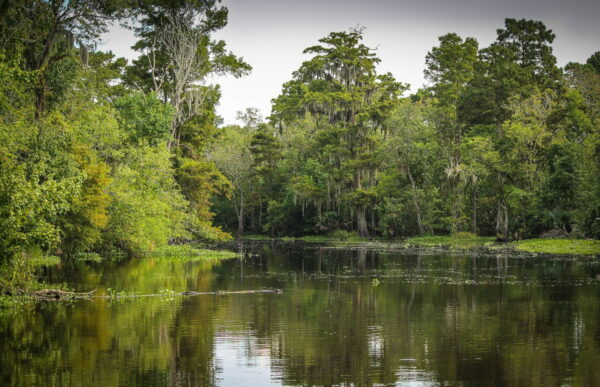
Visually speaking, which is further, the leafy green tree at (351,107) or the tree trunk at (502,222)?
the leafy green tree at (351,107)

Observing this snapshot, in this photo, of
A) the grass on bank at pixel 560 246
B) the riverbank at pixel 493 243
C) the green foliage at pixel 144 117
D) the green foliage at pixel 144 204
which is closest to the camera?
the green foliage at pixel 144 204

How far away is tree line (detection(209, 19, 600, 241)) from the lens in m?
53.0

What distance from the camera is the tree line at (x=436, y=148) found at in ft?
174

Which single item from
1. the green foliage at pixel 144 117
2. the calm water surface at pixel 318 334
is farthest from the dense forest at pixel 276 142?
the calm water surface at pixel 318 334

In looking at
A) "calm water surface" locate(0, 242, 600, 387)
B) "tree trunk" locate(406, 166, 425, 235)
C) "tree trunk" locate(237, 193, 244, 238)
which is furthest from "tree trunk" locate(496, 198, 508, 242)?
Answer: "tree trunk" locate(237, 193, 244, 238)

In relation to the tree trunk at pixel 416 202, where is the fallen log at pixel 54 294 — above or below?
below

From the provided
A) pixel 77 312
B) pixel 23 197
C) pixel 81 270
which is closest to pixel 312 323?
pixel 77 312

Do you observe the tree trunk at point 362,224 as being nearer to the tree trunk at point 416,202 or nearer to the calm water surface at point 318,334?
the tree trunk at point 416,202

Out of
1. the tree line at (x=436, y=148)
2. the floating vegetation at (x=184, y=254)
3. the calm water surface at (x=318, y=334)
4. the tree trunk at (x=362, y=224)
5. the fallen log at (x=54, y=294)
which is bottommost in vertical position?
the calm water surface at (x=318, y=334)

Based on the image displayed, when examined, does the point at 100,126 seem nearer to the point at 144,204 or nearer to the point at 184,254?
the point at 144,204

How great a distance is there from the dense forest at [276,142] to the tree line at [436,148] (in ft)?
0.67

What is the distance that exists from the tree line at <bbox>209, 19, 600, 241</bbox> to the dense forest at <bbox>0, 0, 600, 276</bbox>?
21 centimetres

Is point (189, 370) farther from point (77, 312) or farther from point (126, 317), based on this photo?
point (77, 312)

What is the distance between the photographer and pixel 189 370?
11328mm
